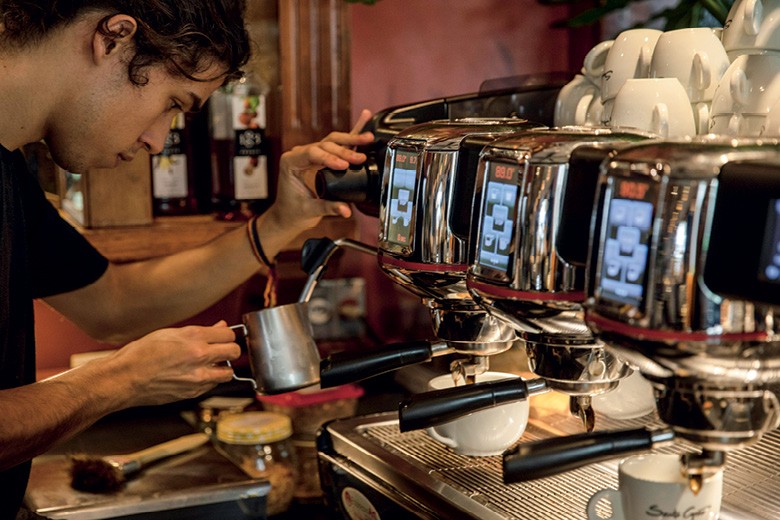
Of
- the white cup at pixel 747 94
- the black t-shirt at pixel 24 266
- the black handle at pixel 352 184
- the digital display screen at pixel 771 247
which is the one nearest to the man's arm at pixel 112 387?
the black t-shirt at pixel 24 266

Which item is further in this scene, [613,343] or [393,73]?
[393,73]

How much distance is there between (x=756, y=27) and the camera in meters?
1.01

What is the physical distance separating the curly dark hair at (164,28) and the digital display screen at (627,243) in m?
0.80

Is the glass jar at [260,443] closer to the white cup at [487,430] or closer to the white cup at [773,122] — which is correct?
the white cup at [487,430]

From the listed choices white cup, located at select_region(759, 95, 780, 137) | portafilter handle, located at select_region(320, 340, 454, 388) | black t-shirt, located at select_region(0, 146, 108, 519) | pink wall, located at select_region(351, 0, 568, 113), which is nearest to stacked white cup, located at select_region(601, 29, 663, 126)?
white cup, located at select_region(759, 95, 780, 137)

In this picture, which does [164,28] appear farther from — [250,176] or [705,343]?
[705,343]

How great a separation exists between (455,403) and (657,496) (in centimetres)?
19

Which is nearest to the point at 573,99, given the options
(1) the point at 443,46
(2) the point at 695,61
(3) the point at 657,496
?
(2) the point at 695,61

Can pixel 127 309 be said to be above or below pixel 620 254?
below

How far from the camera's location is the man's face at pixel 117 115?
135cm

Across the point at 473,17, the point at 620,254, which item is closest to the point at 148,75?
the point at 620,254

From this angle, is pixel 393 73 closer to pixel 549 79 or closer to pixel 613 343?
pixel 549 79

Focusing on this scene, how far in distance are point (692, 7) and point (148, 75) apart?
94 centimetres

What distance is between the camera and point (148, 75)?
53.3 inches
